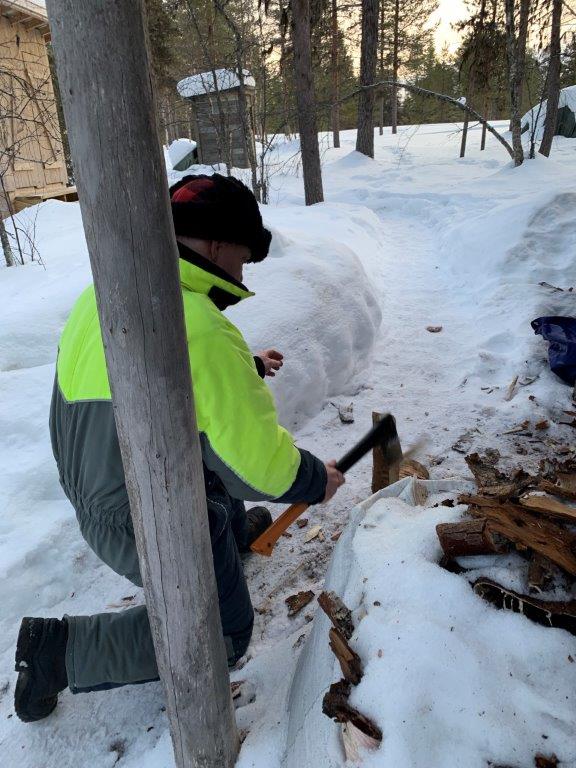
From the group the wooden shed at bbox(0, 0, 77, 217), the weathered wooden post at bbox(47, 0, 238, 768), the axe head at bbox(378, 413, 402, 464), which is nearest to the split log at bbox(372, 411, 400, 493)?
the axe head at bbox(378, 413, 402, 464)

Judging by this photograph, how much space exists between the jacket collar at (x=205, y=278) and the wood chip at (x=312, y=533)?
146 cm

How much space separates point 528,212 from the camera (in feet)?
22.0

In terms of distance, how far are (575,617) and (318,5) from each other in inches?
516

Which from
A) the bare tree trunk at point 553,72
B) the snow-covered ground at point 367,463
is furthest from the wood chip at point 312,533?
the bare tree trunk at point 553,72

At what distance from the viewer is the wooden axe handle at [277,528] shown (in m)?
2.04

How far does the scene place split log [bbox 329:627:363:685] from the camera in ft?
4.69

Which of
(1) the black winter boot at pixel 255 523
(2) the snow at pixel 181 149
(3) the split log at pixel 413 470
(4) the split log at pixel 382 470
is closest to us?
(4) the split log at pixel 382 470

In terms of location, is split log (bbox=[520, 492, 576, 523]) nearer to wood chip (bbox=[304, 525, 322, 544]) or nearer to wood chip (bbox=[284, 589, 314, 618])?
wood chip (bbox=[284, 589, 314, 618])

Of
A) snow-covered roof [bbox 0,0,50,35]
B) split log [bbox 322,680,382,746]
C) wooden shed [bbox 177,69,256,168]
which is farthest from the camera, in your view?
wooden shed [bbox 177,69,256,168]

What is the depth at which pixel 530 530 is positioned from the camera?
1.64 meters

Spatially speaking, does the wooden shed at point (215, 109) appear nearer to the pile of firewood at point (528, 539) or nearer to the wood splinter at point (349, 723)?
the pile of firewood at point (528, 539)

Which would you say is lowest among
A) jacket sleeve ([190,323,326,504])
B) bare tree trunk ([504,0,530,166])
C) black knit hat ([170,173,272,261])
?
jacket sleeve ([190,323,326,504])

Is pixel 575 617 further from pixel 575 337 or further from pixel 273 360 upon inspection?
pixel 575 337

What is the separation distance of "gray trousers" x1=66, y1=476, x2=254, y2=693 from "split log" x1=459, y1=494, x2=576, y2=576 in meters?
0.90
